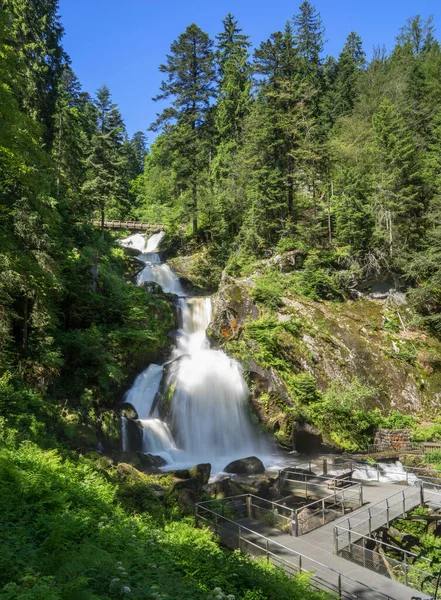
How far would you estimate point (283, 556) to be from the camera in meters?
8.56

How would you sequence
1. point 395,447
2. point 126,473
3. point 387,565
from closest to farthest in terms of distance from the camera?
1. point 387,565
2. point 126,473
3. point 395,447

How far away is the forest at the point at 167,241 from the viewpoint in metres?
6.06

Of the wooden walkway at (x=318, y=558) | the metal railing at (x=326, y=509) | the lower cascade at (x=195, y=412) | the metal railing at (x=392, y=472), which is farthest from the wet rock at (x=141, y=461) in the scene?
the metal railing at (x=392, y=472)

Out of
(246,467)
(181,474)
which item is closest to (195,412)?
(246,467)

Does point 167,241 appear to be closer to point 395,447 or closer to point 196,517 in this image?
point 395,447

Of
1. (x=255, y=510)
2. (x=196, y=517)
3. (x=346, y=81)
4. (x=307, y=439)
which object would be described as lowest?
(x=307, y=439)

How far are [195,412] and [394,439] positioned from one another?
9589 mm

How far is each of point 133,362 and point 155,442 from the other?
4.87 meters

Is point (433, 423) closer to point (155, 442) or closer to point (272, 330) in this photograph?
point (272, 330)

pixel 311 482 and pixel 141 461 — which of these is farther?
pixel 141 461

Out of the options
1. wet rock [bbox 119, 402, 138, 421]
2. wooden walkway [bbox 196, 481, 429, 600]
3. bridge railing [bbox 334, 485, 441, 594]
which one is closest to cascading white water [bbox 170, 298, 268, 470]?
wet rock [bbox 119, 402, 138, 421]

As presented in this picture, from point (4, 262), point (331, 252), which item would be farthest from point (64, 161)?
point (331, 252)

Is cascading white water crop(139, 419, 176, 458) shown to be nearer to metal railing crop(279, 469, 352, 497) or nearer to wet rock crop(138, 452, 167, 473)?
wet rock crop(138, 452, 167, 473)

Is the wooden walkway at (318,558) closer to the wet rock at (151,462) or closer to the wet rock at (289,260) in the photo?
the wet rock at (151,462)
